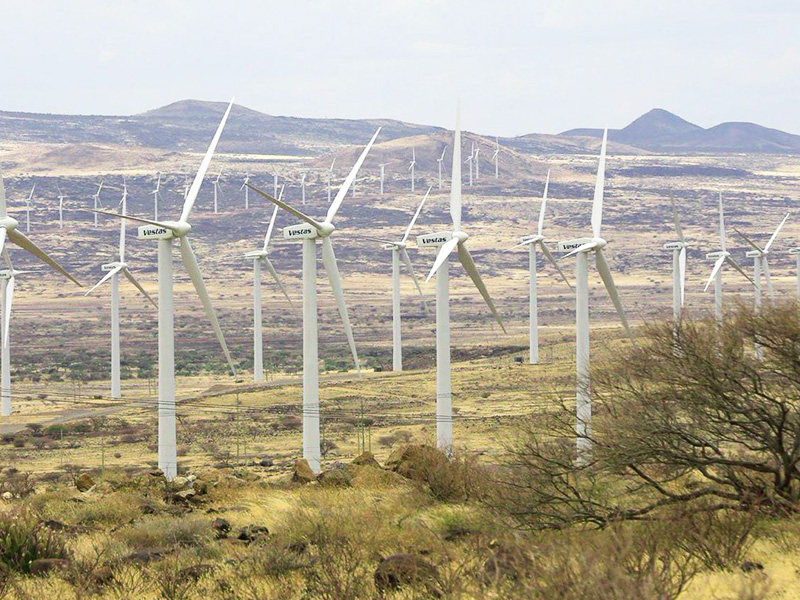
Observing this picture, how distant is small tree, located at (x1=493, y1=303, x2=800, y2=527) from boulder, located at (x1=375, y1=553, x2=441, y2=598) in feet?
15.6

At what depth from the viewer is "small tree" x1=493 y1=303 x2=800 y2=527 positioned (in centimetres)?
2483

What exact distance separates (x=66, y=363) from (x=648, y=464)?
104 metres

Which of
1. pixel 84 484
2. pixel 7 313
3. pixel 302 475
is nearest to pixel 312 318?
pixel 302 475

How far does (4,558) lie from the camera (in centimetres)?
2383

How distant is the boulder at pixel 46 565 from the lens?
22.9m

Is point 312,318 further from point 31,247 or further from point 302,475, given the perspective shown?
point 302,475

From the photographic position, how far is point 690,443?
977 inches

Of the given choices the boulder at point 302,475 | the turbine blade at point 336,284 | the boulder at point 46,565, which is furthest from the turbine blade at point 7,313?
the boulder at point 46,565

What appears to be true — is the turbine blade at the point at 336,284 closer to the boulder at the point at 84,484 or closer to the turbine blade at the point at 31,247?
the turbine blade at the point at 31,247

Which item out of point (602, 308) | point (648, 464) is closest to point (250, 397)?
point (648, 464)

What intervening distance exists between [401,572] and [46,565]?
7186mm

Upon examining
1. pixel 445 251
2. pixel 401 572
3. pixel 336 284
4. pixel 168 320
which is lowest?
pixel 401 572

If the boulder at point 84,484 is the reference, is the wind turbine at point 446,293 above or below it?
above

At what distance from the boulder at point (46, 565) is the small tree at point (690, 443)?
28.4ft
